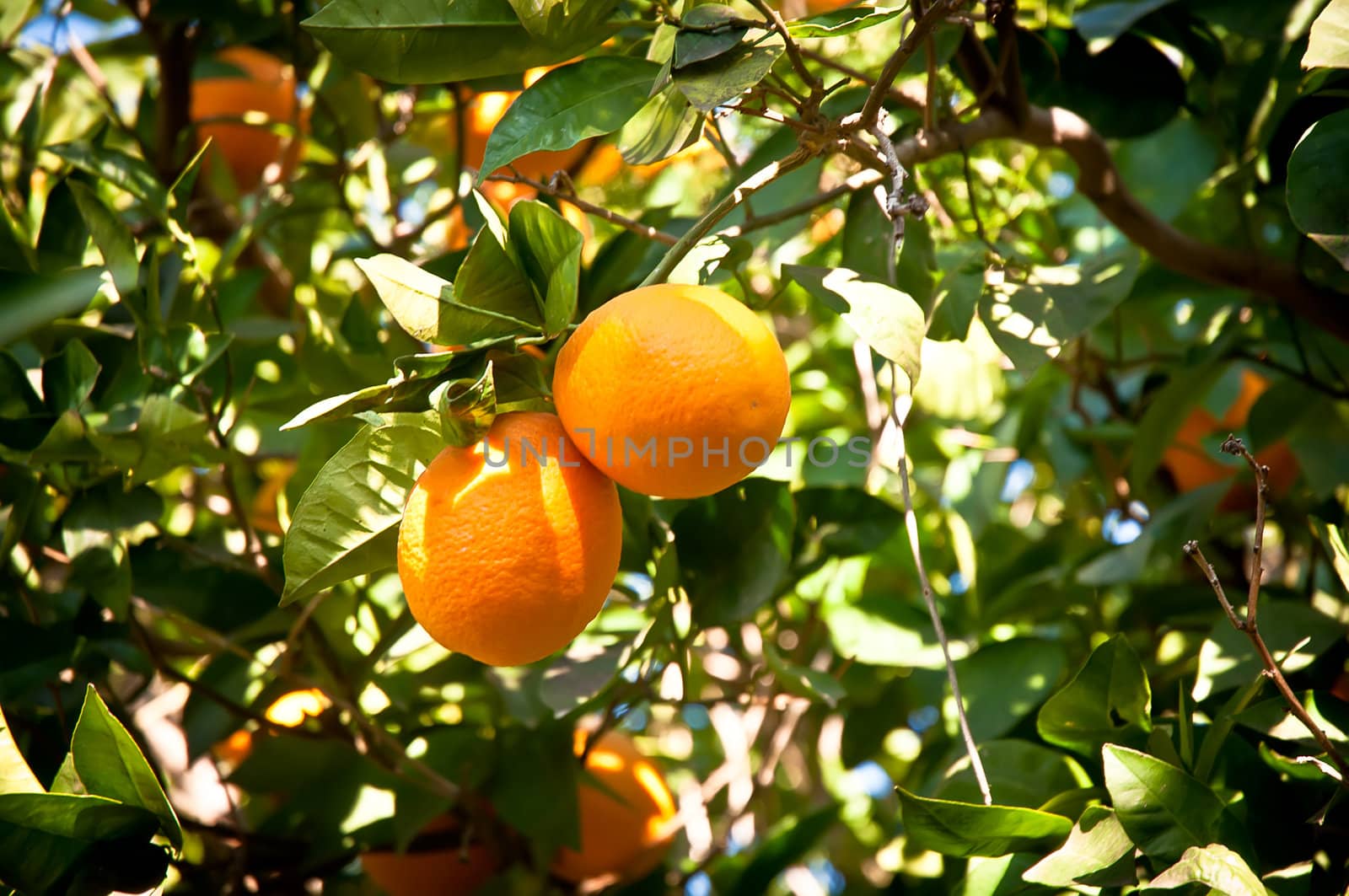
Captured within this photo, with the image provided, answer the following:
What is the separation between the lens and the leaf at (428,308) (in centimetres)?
61

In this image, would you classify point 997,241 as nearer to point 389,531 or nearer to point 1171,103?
point 1171,103

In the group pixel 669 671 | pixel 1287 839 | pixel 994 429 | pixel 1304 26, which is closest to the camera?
pixel 1287 839

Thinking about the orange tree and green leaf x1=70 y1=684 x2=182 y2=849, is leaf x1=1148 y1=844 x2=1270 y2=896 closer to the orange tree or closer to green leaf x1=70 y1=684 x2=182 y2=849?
the orange tree

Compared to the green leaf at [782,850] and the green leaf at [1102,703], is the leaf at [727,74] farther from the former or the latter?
the green leaf at [782,850]

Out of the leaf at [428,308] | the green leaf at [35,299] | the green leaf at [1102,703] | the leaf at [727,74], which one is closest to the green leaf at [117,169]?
the green leaf at [35,299]

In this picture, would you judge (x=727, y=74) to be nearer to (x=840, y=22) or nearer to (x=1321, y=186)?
(x=840, y=22)

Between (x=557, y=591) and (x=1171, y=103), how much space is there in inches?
34.7

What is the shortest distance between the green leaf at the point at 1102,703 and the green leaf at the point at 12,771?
687 millimetres

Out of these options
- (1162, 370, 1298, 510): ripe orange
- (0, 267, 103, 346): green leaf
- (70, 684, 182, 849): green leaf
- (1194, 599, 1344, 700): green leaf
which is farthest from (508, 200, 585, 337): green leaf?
(1162, 370, 1298, 510): ripe orange

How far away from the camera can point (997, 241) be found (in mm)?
1165

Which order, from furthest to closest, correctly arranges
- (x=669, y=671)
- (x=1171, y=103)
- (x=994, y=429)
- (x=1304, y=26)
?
(x=994, y=429) < (x=669, y=671) < (x=1171, y=103) < (x=1304, y=26)

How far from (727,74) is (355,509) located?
329 mm

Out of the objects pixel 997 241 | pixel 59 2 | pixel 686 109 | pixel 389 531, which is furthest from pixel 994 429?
pixel 59 2

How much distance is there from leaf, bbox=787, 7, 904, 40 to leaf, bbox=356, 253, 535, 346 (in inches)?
9.4
